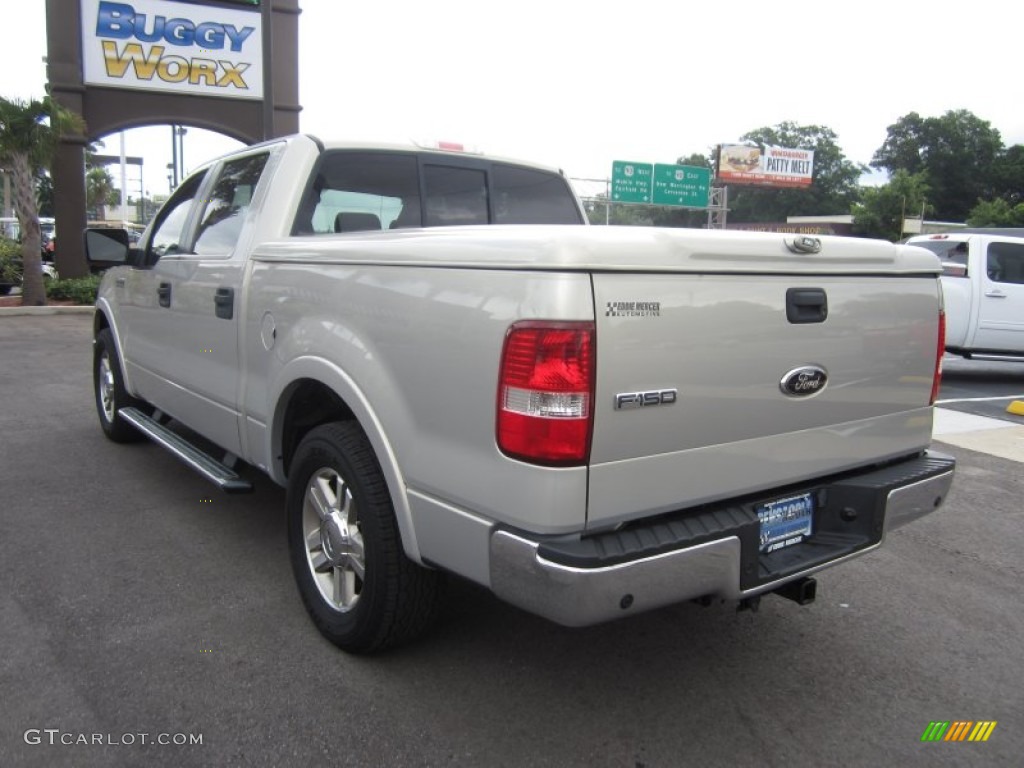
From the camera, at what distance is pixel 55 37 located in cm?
1566

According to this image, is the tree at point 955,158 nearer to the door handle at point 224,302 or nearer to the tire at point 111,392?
the tire at point 111,392

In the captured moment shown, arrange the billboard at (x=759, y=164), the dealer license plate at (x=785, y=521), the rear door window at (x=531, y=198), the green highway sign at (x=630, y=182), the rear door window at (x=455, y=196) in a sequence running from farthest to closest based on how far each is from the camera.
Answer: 1. the billboard at (x=759, y=164)
2. the green highway sign at (x=630, y=182)
3. the rear door window at (x=531, y=198)
4. the rear door window at (x=455, y=196)
5. the dealer license plate at (x=785, y=521)

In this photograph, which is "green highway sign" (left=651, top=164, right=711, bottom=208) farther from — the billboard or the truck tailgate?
the truck tailgate

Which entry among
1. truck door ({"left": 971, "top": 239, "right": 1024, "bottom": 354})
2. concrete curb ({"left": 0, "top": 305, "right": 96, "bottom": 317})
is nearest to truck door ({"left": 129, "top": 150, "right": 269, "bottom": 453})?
truck door ({"left": 971, "top": 239, "right": 1024, "bottom": 354})

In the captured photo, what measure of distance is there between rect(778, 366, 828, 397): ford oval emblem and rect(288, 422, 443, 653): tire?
1329 mm

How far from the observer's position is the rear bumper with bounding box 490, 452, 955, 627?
2.10m

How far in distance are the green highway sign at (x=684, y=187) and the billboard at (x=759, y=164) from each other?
1416 centimetres

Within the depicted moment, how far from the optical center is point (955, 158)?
81.1 meters

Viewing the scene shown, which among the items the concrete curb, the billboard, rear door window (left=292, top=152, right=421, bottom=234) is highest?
the billboard

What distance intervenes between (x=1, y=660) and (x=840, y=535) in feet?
9.93

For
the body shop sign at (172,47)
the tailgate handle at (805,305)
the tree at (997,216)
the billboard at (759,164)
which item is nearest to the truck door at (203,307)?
the tailgate handle at (805,305)

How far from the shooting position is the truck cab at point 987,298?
10.4m

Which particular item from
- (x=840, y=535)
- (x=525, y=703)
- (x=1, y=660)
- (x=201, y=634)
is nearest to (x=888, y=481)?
(x=840, y=535)

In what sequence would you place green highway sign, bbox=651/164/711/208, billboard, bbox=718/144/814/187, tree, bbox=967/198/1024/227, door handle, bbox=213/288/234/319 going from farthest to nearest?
billboard, bbox=718/144/814/187, tree, bbox=967/198/1024/227, green highway sign, bbox=651/164/711/208, door handle, bbox=213/288/234/319
